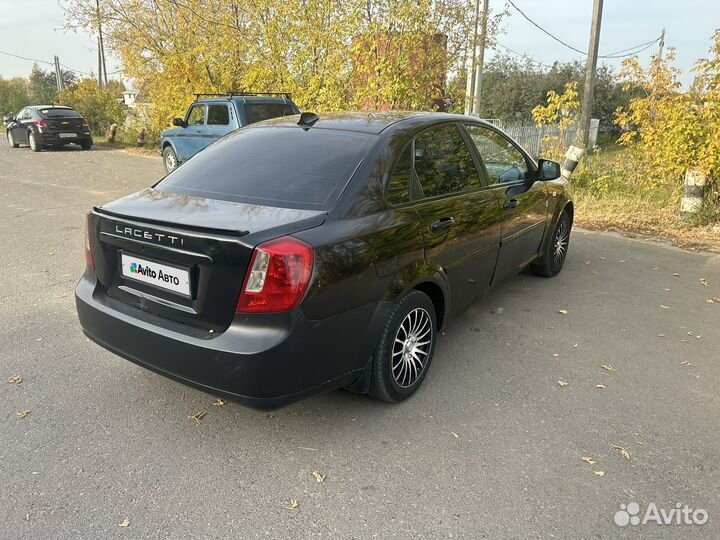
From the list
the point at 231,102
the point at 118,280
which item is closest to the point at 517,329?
the point at 118,280

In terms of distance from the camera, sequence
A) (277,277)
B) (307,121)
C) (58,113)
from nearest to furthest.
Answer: (277,277) → (307,121) → (58,113)

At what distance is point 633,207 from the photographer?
8617mm

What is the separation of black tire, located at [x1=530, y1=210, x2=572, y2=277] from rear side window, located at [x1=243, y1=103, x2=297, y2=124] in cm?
699

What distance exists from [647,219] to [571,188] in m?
1.98

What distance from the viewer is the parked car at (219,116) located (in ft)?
36.4

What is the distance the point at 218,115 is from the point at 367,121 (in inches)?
352

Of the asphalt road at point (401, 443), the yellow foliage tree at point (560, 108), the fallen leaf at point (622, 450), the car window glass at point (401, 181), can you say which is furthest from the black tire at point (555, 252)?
the yellow foliage tree at point (560, 108)

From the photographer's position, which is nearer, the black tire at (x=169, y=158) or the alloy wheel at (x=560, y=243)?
the alloy wheel at (x=560, y=243)

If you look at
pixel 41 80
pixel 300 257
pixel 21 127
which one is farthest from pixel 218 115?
pixel 41 80

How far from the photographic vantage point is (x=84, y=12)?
1778cm

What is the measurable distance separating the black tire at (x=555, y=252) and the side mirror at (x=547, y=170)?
60cm

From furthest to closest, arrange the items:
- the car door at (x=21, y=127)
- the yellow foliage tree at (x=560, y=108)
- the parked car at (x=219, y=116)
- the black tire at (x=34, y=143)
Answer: the car door at (x=21, y=127), the black tire at (x=34, y=143), the parked car at (x=219, y=116), the yellow foliage tree at (x=560, y=108)

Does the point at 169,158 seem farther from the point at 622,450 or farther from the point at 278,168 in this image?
the point at 622,450

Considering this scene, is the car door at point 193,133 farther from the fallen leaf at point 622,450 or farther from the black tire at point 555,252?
the fallen leaf at point 622,450
